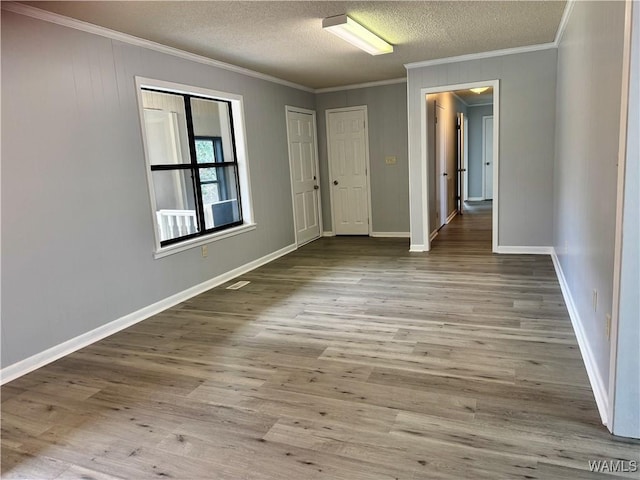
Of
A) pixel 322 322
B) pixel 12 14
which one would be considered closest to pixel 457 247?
pixel 322 322

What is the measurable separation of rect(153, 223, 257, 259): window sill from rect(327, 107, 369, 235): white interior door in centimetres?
231

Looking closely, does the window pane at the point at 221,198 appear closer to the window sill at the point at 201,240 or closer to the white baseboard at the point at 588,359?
the window sill at the point at 201,240

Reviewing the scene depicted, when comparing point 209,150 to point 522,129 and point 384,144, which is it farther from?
point 522,129

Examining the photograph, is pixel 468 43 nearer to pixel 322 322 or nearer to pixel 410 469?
pixel 322 322

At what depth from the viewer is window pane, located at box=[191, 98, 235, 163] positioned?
4.95 metres

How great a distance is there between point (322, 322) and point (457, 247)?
3.22 m

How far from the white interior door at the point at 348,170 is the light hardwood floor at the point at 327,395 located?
331cm

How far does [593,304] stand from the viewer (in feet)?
8.07

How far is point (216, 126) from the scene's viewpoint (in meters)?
5.26

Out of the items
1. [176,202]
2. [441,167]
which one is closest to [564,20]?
[441,167]

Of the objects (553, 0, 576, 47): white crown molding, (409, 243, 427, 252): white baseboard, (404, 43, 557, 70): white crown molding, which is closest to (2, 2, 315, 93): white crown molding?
(404, 43, 557, 70): white crown molding

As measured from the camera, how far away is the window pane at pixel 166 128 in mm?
4691

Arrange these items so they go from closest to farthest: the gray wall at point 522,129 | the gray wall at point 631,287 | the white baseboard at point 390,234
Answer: the gray wall at point 631,287 < the gray wall at point 522,129 < the white baseboard at point 390,234

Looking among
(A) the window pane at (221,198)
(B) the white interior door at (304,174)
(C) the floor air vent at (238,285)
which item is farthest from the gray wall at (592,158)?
(B) the white interior door at (304,174)
